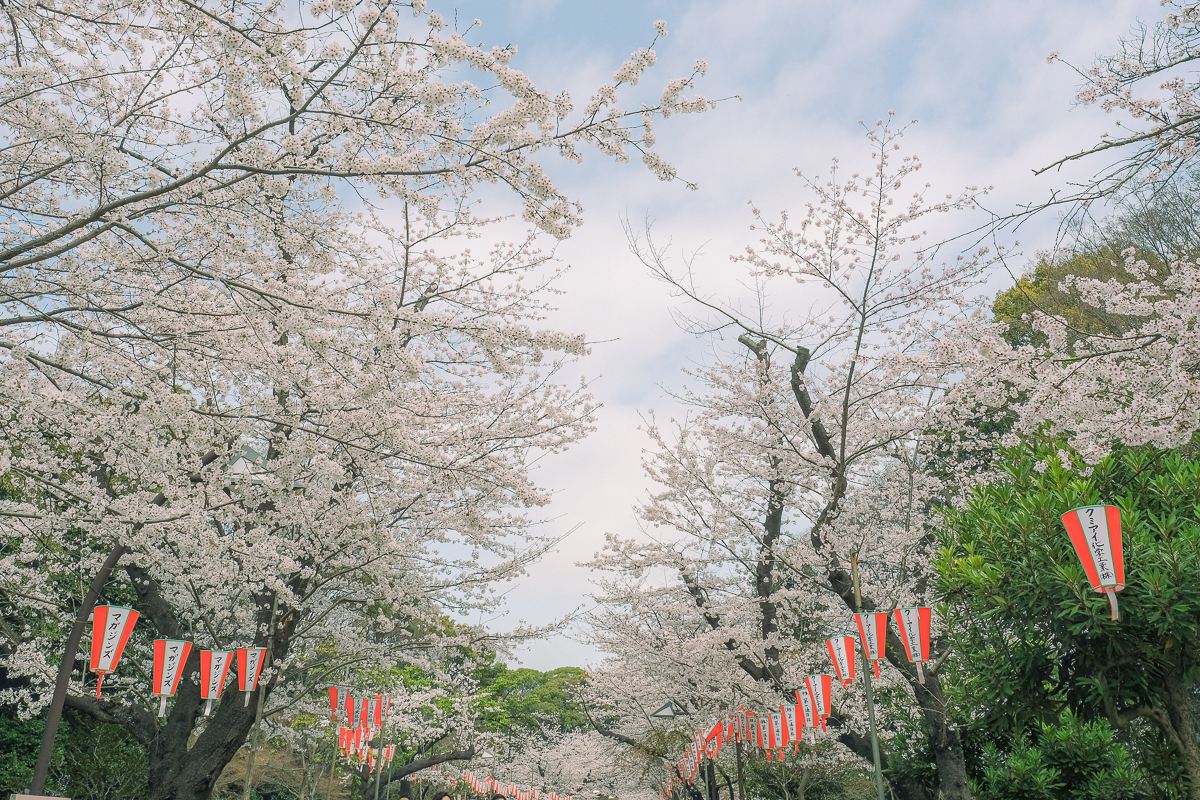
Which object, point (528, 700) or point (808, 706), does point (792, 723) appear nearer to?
point (808, 706)

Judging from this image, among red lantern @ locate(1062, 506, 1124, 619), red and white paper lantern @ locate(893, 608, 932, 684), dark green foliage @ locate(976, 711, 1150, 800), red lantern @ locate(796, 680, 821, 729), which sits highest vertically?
red lantern @ locate(1062, 506, 1124, 619)

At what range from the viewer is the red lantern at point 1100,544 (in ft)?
16.0

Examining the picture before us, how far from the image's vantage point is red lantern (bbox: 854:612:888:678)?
764 centimetres

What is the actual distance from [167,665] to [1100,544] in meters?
8.76

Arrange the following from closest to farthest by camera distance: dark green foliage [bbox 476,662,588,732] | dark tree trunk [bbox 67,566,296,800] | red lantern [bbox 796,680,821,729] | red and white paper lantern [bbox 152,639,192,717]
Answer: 1. red and white paper lantern [bbox 152,639,192,717]
2. dark tree trunk [bbox 67,566,296,800]
3. red lantern [bbox 796,680,821,729]
4. dark green foliage [bbox 476,662,588,732]

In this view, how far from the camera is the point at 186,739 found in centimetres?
891

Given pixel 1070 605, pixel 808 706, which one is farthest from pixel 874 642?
pixel 1070 605

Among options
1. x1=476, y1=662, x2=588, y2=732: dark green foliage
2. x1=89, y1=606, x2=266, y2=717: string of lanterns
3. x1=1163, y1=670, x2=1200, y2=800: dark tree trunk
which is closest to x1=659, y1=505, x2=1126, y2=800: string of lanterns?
x1=1163, y1=670, x2=1200, y2=800: dark tree trunk

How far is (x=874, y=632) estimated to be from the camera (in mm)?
7715

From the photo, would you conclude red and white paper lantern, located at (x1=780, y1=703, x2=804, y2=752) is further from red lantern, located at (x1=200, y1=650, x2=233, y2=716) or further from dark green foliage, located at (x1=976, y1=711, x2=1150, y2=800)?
red lantern, located at (x1=200, y1=650, x2=233, y2=716)

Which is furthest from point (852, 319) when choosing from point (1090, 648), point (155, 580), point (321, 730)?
point (321, 730)

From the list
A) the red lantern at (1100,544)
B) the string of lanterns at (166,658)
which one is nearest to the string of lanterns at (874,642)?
the red lantern at (1100,544)

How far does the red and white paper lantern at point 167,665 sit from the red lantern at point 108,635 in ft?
1.39

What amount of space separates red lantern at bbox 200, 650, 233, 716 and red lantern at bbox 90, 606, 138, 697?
0.91 metres
